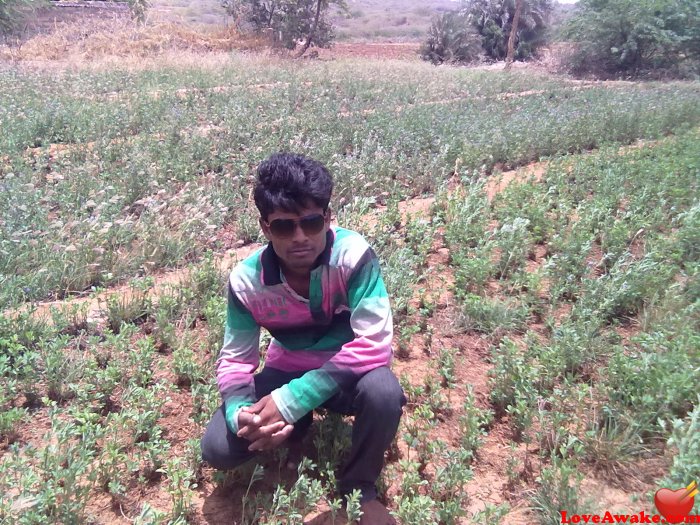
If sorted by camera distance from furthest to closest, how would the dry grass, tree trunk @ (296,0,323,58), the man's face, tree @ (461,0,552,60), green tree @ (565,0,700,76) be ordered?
tree @ (461,0,552,60) → tree trunk @ (296,0,323,58) → green tree @ (565,0,700,76) → the dry grass → the man's face

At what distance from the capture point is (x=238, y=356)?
2289mm

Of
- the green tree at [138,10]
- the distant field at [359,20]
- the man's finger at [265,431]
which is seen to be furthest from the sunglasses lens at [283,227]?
the distant field at [359,20]

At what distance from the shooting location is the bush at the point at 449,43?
31312mm

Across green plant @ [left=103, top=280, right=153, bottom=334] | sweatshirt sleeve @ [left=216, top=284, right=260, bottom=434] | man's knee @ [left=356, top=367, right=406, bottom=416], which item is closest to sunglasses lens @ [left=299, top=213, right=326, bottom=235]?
sweatshirt sleeve @ [left=216, top=284, right=260, bottom=434]

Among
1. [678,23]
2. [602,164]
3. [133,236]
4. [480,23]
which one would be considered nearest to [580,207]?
[602,164]

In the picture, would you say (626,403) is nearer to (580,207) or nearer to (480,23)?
(580,207)

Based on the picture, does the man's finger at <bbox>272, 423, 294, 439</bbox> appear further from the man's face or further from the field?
the man's face

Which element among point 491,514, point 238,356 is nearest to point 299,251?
point 238,356

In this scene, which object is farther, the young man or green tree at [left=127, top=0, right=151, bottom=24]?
green tree at [left=127, top=0, right=151, bottom=24]

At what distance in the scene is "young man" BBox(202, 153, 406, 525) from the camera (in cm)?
202

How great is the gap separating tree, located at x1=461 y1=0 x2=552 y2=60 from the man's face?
117 ft

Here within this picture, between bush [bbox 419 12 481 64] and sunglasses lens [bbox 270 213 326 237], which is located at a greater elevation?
bush [bbox 419 12 481 64]

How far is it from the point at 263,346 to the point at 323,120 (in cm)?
625

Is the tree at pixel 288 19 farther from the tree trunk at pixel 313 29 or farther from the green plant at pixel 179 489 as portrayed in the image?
the green plant at pixel 179 489
